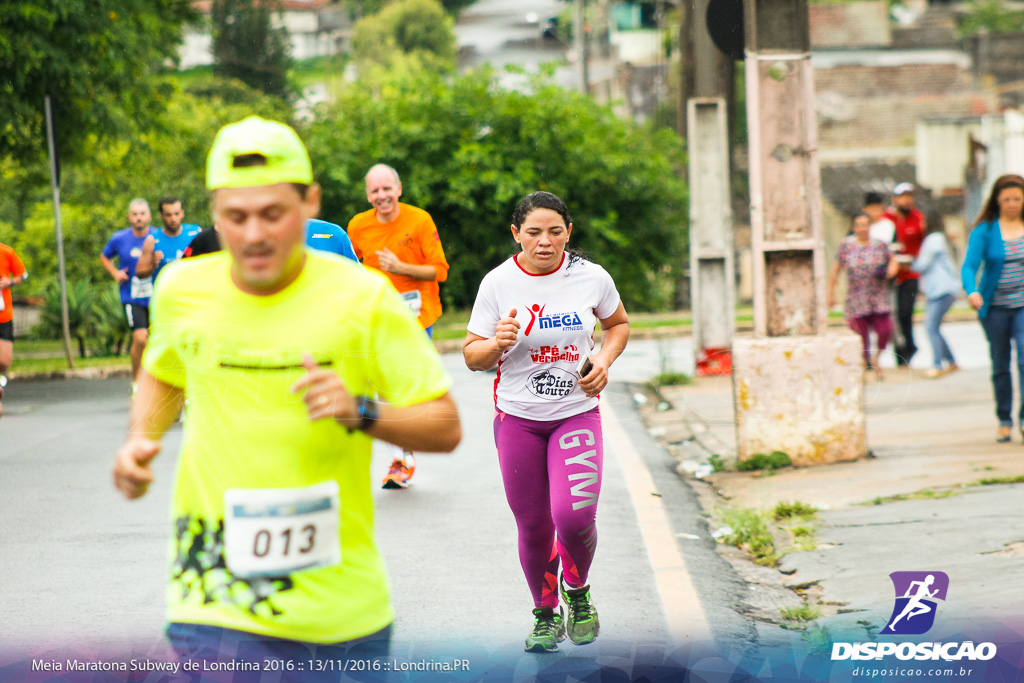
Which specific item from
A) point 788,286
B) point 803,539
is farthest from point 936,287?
point 803,539

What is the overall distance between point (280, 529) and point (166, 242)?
10.1 m

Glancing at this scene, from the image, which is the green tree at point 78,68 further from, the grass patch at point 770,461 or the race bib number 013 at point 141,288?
the grass patch at point 770,461

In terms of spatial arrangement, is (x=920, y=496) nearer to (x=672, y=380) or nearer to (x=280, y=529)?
(x=280, y=529)

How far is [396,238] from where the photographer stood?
7680mm

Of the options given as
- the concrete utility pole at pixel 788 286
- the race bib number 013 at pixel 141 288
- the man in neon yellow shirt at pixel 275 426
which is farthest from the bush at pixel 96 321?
the man in neon yellow shirt at pixel 275 426

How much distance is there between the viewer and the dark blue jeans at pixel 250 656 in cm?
271

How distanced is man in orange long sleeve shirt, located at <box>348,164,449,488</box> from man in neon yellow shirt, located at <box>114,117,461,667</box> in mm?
4628

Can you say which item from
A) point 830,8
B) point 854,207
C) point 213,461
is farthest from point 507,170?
point 830,8

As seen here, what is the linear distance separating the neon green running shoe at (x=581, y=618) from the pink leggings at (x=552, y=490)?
0.15 feet

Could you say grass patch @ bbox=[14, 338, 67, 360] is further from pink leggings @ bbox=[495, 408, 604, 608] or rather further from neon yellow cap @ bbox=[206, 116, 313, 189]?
neon yellow cap @ bbox=[206, 116, 313, 189]

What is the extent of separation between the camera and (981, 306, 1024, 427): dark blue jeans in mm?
9148

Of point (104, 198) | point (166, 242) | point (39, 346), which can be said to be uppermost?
point (166, 242)

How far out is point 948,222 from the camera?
1924 inches

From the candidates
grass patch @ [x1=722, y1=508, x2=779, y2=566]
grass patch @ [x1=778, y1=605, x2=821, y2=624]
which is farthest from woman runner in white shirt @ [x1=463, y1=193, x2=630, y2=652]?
grass patch @ [x1=722, y1=508, x2=779, y2=566]
